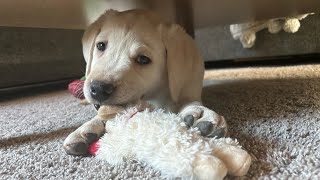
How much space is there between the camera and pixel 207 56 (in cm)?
339

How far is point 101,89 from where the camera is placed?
3.03ft

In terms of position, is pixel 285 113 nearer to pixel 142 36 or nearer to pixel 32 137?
pixel 142 36

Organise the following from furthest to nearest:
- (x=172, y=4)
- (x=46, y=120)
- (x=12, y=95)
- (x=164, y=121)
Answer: (x=12, y=95)
(x=172, y=4)
(x=46, y=120)
(x=164, y=121)

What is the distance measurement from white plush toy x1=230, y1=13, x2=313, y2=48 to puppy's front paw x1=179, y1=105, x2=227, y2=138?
204cm

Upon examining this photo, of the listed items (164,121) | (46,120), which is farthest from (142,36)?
(46,120)

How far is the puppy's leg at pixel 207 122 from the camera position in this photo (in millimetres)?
830

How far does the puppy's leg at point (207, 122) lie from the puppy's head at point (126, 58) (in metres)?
0.18

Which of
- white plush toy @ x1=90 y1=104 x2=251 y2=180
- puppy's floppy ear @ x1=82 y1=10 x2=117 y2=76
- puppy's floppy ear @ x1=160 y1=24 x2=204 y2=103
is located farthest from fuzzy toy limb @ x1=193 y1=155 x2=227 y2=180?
puppy's floppy ear @ x1=82 y1=10 x2=117 y2=76

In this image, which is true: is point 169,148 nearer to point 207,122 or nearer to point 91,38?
point 207,122

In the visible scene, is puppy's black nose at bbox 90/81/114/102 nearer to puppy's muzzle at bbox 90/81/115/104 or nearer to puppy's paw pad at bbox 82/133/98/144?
puppy's muzzle at bbox 90/81/115/104

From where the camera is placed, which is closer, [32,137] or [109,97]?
Result: [109,97]

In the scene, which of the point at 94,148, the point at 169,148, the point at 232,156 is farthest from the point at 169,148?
→ the point at 94,148

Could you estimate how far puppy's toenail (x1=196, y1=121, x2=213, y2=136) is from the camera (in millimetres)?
824

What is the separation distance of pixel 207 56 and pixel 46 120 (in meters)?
2.20
